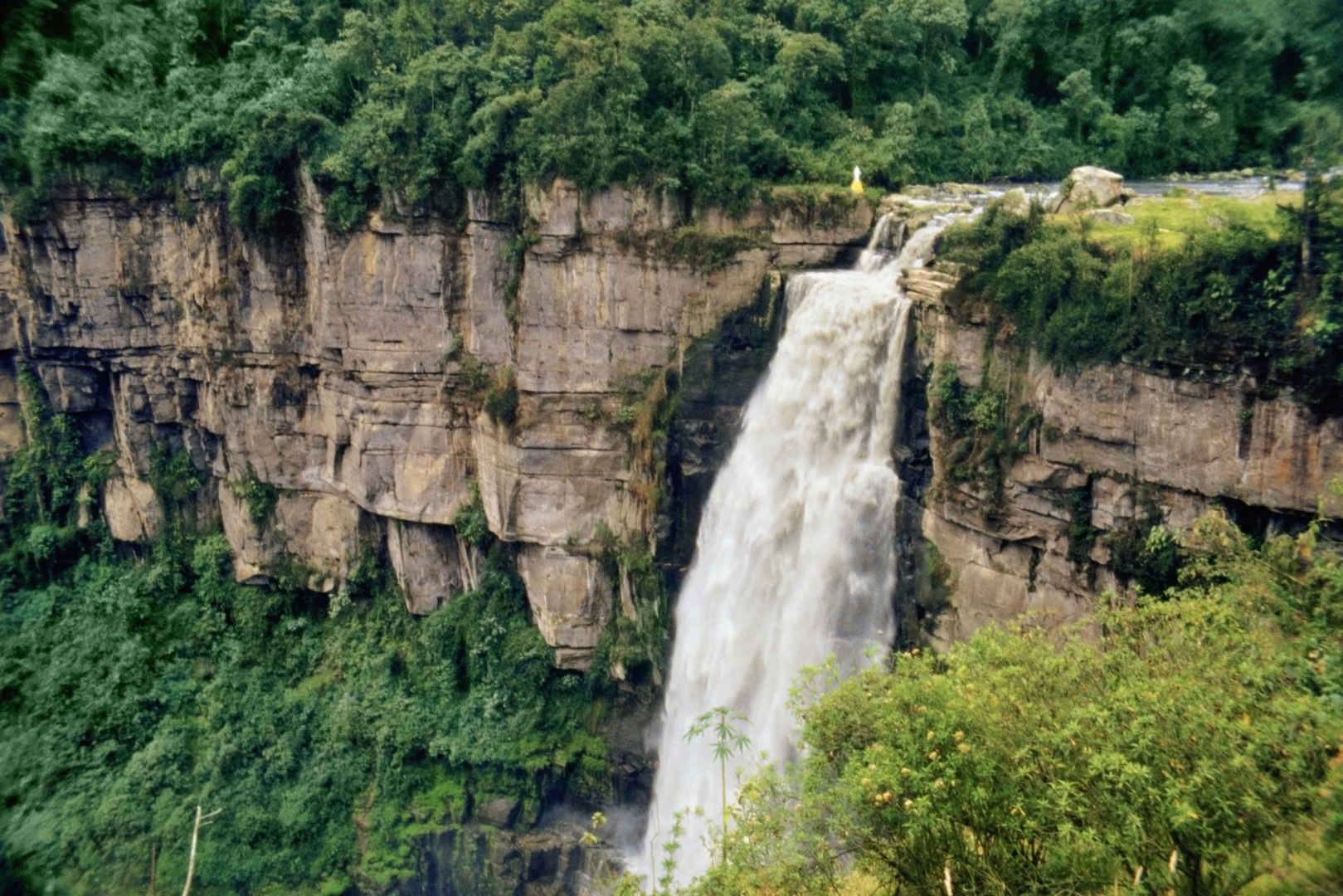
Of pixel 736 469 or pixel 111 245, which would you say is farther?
pixel 111 245

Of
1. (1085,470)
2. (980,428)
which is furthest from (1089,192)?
(1085,470)

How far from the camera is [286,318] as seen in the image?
2239cm

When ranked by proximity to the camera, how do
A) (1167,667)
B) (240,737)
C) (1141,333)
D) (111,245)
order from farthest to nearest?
(111,245) < (240,737) < (1141,333) < (1167,667)

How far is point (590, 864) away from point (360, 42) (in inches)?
673

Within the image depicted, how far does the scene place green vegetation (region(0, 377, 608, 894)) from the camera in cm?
2059

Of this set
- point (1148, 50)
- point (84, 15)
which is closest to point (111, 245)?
point (84, 15)

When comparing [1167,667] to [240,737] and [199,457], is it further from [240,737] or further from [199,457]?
[199,457]

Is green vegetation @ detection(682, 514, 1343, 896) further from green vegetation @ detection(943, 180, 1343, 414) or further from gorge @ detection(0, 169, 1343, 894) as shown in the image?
gorge @ detection(0, 169, 1343, 894)

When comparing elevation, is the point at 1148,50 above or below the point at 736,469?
above

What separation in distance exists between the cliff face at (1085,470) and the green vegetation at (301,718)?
8888 mm

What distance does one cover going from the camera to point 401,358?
2095 centimetres

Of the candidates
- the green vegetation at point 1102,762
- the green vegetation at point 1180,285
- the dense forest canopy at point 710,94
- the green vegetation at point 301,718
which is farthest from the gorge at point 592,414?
the green vegetation at point 1102,762

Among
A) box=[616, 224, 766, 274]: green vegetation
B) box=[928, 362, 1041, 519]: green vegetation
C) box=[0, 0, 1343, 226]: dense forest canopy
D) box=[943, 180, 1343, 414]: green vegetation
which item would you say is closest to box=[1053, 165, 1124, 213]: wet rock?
box=[943, 180, 1343, 414]: green vegetation

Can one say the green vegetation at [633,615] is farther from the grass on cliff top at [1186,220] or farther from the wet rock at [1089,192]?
the grass on cliff top at [1186,220]
